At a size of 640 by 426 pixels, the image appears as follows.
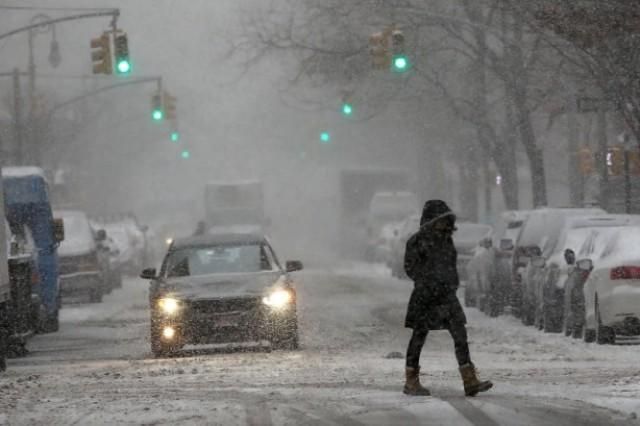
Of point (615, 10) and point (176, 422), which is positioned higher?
point (615, 10)

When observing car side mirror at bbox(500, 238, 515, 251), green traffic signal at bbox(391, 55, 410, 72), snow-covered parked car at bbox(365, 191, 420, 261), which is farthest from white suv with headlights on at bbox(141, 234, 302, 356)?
snow-covered parked car at bbox(365, 191, 420, 261)

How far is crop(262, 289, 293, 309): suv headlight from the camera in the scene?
20594 mm

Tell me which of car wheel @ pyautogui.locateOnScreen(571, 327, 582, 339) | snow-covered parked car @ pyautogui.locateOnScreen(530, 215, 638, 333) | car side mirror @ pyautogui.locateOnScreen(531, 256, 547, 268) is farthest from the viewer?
car side mirror @ pyautogui.locateOnScreen(531, 256, 547, 268)

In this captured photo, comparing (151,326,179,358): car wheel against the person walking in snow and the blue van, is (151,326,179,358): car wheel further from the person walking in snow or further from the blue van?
the blue van

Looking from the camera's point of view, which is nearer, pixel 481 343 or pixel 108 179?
pixel 481 343

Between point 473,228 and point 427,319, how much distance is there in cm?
2704

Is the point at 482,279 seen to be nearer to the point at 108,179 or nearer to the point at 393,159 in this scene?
the point at 393,159

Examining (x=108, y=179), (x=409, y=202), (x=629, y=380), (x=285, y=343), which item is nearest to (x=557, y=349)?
(x=285, y=343)

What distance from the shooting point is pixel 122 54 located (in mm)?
36312

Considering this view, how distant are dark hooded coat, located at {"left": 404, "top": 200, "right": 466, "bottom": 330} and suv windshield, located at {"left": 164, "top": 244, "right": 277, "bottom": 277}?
7738 mm

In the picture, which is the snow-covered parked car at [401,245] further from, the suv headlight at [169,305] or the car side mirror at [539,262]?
the suv headlight at [169,305]

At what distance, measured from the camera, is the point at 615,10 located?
2916 cm

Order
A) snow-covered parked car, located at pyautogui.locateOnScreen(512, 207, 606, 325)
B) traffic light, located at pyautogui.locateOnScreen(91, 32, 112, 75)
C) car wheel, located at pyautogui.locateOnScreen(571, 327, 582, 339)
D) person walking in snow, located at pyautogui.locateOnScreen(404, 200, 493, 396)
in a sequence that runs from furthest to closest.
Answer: traffic light, located at pyautogui.locateOnScreen(91, 32, 112, 75)
snow-covered parked car, located at pyautogui.locateOnScreen(512, 207, 606, 325)
car wheel, located at pyautogui.locateOnScreen(571, 327, 582, 339)
person walking in snow, located at pyautogui.locateOnScreen(404, 200, 493, 396)

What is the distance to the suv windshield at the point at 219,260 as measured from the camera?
71.8 feet
